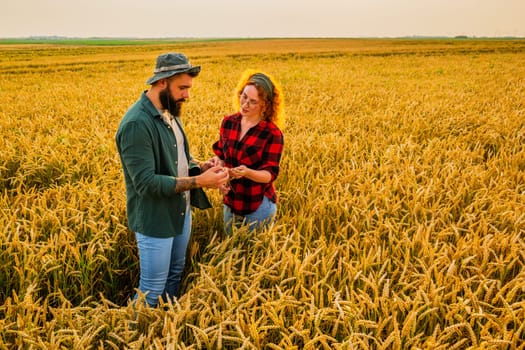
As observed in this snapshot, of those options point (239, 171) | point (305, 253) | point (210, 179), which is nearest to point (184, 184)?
point (210, 179)

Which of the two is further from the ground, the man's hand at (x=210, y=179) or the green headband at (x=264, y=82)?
the green headband at (x=264, y=82)

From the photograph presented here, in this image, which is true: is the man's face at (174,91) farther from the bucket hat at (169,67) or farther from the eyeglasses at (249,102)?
the eyeglasses at (249,102)

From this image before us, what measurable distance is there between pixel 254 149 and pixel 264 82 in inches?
21.6

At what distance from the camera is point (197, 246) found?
3.25m

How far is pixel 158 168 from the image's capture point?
253 centimetres

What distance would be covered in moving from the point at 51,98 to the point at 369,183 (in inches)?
448

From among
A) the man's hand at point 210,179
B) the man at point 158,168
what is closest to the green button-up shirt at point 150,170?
the man at point 158,168

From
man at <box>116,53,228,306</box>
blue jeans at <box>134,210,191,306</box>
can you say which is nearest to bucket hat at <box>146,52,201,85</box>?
man at <box>116,53,228,306</box>

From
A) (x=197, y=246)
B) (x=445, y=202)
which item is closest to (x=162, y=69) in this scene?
(x=197, y=246)

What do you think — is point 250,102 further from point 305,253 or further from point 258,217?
point 305,253

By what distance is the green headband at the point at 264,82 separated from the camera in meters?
2.89

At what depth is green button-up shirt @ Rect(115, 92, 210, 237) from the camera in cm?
231

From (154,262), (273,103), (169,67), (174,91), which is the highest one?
(169,67)

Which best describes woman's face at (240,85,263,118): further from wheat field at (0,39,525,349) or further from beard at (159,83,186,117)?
wheat field at (0,39,525,349)
